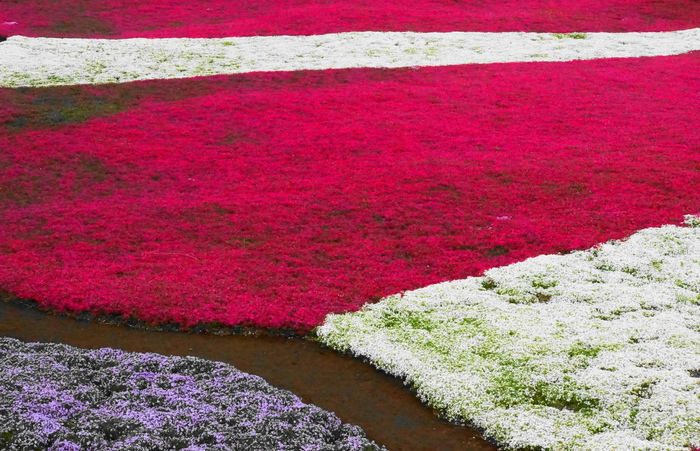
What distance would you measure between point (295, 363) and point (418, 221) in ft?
23.0

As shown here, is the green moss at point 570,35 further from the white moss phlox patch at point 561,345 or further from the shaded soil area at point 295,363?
the shaded soil area at point 295,363

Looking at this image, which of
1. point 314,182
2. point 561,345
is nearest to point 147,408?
point 561,345

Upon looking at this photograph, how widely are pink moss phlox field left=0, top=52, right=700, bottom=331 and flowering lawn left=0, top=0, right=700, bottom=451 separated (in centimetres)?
8

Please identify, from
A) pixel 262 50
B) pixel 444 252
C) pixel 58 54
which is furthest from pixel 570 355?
pixel 58 54

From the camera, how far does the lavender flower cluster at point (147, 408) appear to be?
38.1ft

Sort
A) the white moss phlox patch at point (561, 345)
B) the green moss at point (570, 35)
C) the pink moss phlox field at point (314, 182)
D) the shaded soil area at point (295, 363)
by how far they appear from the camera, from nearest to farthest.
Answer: the white moss phlox patch at point (561, 345)
the shaded soil area at point (295, 363)
the pink moss phlox field at point (314, 182)
the green moss at point (570, 35)

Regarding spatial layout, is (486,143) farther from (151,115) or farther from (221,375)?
(221,375)

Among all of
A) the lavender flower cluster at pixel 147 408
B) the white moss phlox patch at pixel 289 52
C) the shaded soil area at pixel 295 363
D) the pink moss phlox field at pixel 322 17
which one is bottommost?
the shaded soil area at pixel 295 363

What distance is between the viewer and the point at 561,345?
1545 centimetres

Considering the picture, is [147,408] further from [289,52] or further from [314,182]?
[289,52]

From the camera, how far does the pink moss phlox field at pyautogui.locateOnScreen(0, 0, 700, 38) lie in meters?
41.5

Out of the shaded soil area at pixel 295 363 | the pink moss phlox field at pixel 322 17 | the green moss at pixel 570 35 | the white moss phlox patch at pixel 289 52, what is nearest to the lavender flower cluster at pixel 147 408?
the shaded soil area at pixel 295 363

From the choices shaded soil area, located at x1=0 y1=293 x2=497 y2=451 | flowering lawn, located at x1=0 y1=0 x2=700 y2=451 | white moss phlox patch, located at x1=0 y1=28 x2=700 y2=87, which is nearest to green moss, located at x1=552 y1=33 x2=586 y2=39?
white moss phlox patch, located at x1=0 y1=28 x2=700 y2=87

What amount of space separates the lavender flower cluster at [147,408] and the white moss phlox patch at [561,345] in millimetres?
2505
